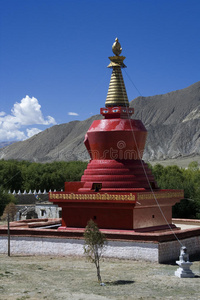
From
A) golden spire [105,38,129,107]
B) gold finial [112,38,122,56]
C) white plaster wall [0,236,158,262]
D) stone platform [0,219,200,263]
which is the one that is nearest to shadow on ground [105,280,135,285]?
white plaster wall [0,236,158,262]

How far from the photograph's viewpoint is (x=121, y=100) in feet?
99.9

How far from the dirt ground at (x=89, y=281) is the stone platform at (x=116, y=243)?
1.78 ft

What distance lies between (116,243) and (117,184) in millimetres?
3729

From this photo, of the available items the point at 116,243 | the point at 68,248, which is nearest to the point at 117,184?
the point at 116,243

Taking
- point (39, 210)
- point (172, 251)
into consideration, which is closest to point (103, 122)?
point (172, 251)

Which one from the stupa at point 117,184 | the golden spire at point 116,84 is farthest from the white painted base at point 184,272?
the golden spire at point 116,84

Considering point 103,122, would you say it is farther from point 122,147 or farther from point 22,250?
point 22,250

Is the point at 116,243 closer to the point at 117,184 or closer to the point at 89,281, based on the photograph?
the point at 117,184

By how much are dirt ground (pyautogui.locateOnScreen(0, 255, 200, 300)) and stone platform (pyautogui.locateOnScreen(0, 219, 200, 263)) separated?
0.54 m

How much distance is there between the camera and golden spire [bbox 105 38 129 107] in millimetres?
30453

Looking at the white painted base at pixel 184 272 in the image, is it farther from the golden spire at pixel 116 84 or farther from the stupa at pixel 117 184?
the golden spire at pixel 116 84

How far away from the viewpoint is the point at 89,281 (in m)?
20.5

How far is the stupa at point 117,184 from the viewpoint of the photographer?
27.4 metres

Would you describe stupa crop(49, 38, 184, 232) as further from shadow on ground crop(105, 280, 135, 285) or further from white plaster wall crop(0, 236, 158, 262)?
shadow on ground crop(105, 280, 135, 285)
